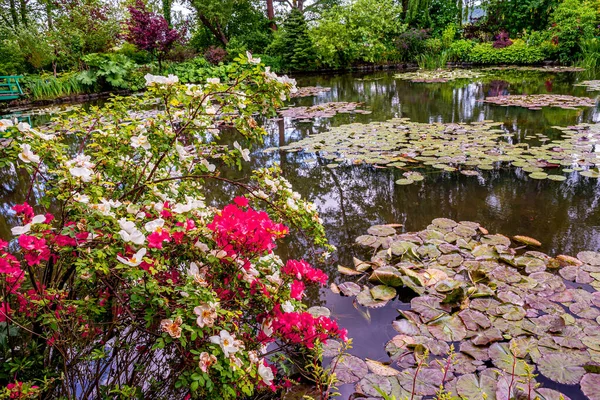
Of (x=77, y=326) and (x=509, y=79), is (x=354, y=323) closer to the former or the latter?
(x=77, y=326)

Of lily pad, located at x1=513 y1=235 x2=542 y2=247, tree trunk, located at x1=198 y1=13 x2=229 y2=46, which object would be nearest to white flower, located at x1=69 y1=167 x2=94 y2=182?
lily pad, located at x1=513 y1=235 x2=542 y2=247

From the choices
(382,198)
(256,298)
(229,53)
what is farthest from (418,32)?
(256,298)

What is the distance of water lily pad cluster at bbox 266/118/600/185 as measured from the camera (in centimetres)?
323

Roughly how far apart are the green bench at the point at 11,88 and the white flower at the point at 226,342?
31.6 ft

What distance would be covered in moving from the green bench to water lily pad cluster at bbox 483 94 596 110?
9655 mm

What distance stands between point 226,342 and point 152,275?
0.25 metres

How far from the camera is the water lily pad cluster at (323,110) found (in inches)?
238

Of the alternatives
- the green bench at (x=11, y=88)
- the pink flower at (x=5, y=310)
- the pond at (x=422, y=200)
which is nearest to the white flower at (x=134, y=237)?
the pink flower at (x=5, y=310)

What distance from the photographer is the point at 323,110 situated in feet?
20.9

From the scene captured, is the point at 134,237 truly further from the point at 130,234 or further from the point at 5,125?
the point at 5,125

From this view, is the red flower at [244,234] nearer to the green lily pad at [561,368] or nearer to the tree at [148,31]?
the green lily pad at [561,368]

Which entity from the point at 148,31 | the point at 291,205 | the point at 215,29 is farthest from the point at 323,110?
the point at 215,29

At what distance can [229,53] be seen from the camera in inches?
493

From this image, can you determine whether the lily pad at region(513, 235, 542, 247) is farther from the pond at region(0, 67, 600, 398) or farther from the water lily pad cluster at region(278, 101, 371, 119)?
the water lily pad cluster at region(278, 101, 371, 119)
